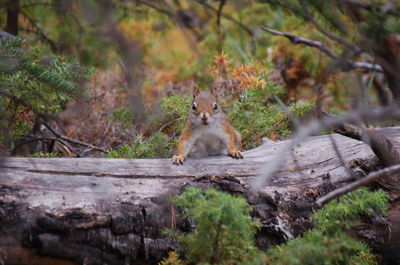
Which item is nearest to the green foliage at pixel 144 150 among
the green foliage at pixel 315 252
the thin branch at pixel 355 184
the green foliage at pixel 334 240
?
the green foliage at pixel 334 240

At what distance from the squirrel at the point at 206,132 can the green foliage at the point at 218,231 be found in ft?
3.82

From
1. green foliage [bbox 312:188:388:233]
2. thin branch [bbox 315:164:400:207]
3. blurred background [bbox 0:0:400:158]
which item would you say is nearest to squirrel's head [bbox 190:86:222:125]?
blurred background [bbox 0:0:400:158]

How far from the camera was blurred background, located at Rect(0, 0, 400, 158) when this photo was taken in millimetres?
1994

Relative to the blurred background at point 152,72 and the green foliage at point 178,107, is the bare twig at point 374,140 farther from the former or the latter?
the green foliage at point 178,107

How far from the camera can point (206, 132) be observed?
371 centimetres

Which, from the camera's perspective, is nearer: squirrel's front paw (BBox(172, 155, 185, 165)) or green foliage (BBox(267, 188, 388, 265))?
green foliage (BBox(267, 188, 388, 265))

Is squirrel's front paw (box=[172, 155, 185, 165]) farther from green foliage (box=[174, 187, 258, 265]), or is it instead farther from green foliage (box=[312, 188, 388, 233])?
green foliage (box=[312, 188, 388, 233])

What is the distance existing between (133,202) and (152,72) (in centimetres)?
222

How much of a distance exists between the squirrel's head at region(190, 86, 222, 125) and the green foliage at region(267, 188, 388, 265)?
42.9 inches

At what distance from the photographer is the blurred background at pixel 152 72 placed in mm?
1994

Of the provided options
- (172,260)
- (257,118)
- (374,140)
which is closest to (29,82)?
(172,260)

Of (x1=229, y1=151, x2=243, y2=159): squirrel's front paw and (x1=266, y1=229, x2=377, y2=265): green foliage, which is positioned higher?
(x1=229, y1=151, x2=243, y2=159): squirrel's front paw

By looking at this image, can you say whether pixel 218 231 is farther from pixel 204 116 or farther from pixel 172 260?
pixel 204 116

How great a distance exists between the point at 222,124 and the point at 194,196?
1.32 m
